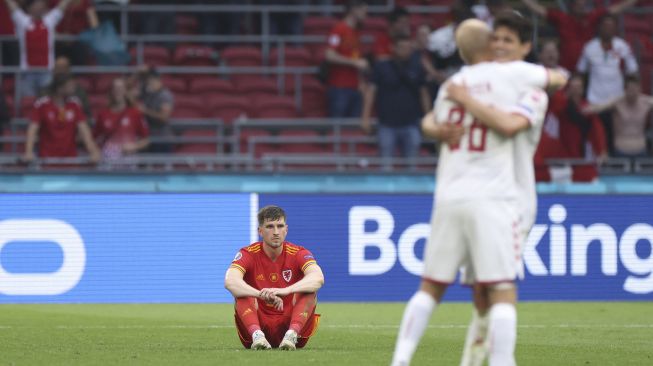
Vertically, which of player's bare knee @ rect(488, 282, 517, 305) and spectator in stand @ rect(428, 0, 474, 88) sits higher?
spectator in stand @ rect(428, 0, 474, 88)

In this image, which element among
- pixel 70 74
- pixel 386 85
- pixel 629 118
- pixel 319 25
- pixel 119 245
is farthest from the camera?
pixel 319 25

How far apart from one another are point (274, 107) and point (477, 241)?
12427mm

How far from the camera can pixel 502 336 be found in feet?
23.7

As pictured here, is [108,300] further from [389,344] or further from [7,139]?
[389,344]

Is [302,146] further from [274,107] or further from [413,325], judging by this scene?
[413,325]

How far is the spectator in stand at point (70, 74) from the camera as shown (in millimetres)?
17281

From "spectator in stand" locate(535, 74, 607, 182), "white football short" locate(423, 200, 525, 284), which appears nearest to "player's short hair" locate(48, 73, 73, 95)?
"spectator in stand" locate(535, 74, 607, 182)

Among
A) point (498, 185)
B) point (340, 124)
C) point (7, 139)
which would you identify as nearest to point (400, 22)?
point (340, 124)

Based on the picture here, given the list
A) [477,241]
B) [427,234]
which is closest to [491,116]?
[477,241]

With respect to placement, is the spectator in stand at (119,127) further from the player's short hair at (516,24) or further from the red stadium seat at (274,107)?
the player's short hair at (516,24)

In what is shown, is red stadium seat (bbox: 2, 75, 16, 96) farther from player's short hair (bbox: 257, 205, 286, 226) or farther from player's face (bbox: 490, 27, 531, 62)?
player's face (bbox: 490, 27, 531, 62)

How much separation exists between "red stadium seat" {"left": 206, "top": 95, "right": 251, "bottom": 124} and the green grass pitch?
14.9 feet

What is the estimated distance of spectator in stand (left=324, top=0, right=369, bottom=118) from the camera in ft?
61.0

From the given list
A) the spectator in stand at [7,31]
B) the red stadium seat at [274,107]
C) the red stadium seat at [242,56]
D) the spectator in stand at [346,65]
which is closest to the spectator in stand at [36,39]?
the spectator in stand at [7,31]
